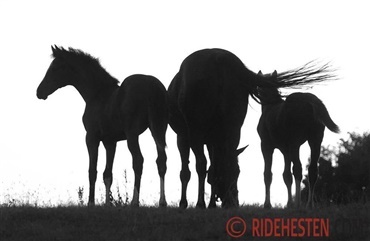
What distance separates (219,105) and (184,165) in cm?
139

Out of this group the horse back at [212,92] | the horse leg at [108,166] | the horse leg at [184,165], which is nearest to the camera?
the horse back at [212,92]

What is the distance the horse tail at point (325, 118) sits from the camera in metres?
15.7

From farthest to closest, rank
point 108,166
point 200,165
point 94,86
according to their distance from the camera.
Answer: point 94,86, point 108,166, point 200,165

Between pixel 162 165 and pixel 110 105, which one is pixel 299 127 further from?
pixel 110 105

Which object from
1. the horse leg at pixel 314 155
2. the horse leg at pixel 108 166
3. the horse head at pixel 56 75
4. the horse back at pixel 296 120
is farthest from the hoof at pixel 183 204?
the horse head at pixel 56 75

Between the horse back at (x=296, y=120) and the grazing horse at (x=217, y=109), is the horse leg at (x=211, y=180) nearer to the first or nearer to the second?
the grazing horse at (x=217, y=109)

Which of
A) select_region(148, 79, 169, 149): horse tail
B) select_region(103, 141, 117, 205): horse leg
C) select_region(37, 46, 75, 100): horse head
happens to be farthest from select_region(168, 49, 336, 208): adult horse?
select_region(37, 46, 75, 100): horse head

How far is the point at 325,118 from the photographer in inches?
617

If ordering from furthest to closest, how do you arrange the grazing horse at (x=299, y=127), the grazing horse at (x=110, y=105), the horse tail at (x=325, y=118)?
the grazing horse at (x=110, y=105), the grazing horse at (x=299, y=127), the horse tail at (x=325, y=118)

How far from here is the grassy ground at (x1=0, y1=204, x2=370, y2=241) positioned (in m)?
12.1

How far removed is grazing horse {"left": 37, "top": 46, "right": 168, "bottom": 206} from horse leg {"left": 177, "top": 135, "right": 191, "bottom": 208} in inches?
19.3

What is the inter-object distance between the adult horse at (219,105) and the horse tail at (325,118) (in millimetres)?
1397

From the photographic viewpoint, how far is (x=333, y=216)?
42.7 ft

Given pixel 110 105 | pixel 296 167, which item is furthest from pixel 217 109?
pixel 110 105
